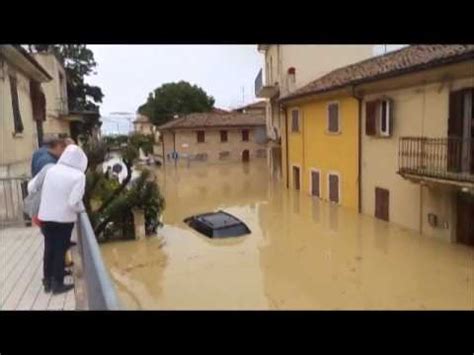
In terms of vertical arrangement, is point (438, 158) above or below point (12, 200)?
above

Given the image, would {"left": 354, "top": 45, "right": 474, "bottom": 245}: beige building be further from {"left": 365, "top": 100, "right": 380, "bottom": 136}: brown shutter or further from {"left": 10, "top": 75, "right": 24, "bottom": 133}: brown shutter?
{"left": 10, "top": 75, "right": 24, "bottom": 133}: brown shutter

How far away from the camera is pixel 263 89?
2638 centimetres

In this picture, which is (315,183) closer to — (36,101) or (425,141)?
(425,141)

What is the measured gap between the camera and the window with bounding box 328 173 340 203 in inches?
687

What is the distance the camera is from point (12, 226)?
7.26m

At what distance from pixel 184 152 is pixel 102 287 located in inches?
1452

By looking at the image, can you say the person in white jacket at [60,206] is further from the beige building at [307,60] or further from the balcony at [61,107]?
the balcony at [61,107]

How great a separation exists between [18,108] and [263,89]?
18.1 m

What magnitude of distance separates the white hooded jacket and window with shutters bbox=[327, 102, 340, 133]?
46.3 feet

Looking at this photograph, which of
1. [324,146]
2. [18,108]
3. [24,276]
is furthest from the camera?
[324,146]

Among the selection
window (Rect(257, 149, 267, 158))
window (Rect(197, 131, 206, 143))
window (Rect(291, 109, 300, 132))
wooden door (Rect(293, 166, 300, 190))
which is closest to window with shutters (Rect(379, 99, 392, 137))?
window (Rect(291, 109, 300, 132))

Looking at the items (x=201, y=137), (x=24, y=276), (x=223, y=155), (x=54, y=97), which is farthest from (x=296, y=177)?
(x=24, y=276)
